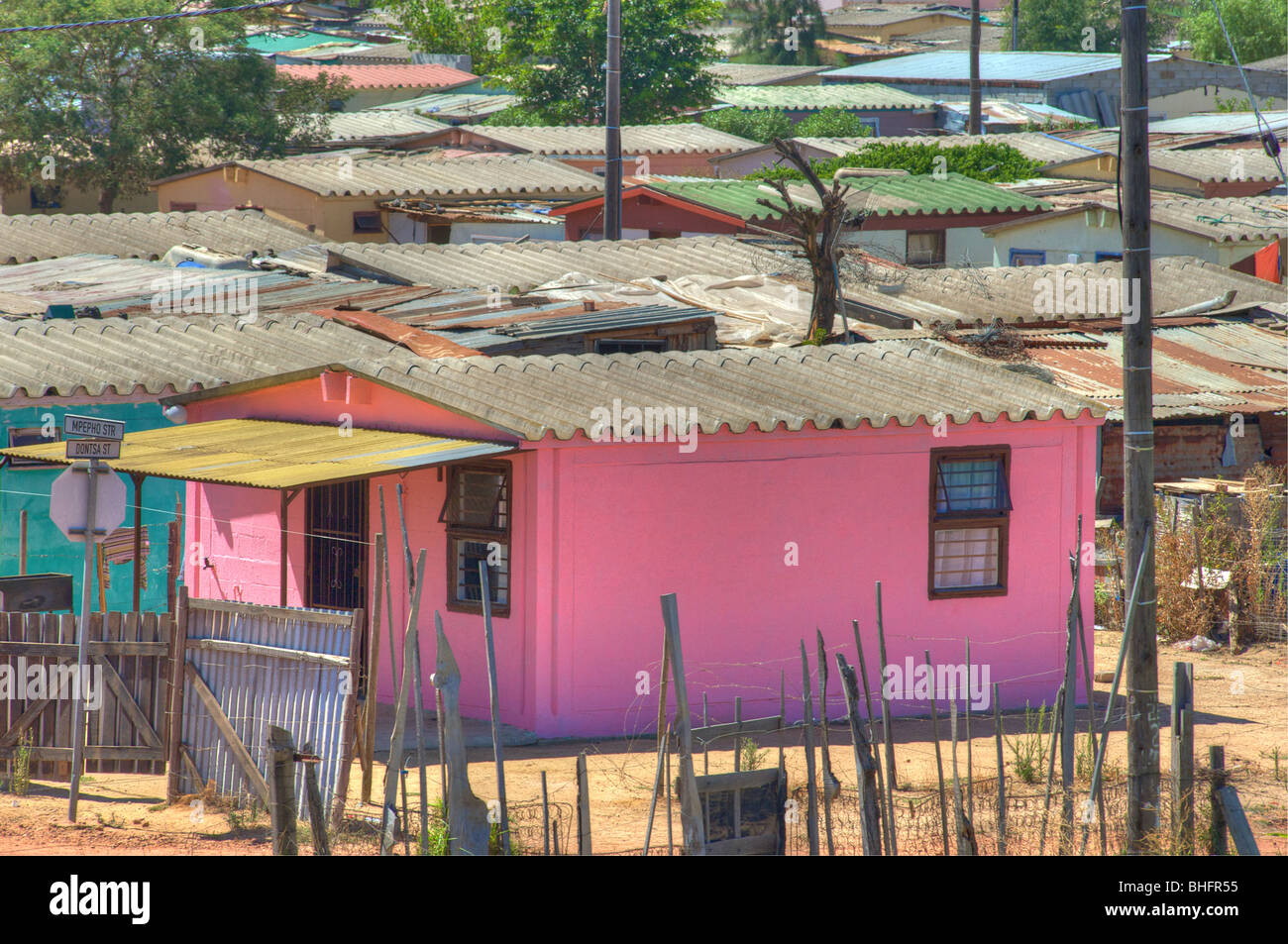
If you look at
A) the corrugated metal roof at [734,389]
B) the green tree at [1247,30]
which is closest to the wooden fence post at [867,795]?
the corrugated metal roof at [734,389]

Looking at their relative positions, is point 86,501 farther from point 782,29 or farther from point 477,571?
point 782,29

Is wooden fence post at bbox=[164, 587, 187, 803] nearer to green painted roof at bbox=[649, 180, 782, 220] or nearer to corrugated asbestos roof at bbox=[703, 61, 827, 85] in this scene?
green painted roof at bbox=[649, 180, 782, 220]

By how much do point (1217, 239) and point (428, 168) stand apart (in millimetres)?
16313

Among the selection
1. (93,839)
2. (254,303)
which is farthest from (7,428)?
(93,839)

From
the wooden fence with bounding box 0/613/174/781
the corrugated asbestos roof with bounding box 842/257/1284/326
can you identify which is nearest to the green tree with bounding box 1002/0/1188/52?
the corrugated asbestos roof with bounding box 842/257/1284/326

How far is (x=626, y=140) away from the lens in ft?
142

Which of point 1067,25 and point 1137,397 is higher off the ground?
point 1067,25

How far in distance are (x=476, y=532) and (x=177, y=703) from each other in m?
3.30

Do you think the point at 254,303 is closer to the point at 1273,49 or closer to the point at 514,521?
the point at 514,521

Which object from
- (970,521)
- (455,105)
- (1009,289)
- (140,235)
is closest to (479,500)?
(970,521)

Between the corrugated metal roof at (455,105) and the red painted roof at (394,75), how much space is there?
52 cm

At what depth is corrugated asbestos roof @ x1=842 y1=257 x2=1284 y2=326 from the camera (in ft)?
78.5

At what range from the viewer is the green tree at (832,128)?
48.1 m

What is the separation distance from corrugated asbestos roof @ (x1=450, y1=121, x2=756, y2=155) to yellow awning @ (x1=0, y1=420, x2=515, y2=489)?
27.8 m
